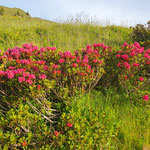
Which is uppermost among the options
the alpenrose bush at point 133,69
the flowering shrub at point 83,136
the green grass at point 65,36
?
the green grass at point 65,36

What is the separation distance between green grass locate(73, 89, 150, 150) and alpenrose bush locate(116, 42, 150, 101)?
11.9 inches

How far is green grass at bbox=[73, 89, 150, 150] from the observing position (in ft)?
7.66

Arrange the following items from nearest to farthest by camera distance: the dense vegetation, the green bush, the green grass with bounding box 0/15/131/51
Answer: the dense vegetation
the green grass with bounding box 0/15/131/51
the green bush

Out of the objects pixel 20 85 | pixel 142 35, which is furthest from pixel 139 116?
pixel 142 35

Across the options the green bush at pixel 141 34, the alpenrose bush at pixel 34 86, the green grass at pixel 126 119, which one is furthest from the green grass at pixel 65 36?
the green grass at pixel 126 119

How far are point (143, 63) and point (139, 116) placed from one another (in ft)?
5.22

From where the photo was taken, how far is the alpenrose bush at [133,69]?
338 cm

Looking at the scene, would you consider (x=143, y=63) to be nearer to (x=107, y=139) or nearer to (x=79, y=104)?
(x=79, y=104)

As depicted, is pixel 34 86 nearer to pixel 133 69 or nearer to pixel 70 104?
pixel 70 104

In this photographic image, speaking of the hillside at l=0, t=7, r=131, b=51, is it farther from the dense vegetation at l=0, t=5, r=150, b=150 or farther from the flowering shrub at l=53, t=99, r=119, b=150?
the flowering shrub at l=53, t=99, r=119, b=150

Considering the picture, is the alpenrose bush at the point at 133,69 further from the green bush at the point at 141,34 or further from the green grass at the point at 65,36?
the green bush at the point at 141,34

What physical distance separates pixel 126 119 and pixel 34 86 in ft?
6.24

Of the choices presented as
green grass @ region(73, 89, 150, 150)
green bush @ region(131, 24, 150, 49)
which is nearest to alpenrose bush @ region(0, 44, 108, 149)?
green grass @ region(73, 89, 150, 150)

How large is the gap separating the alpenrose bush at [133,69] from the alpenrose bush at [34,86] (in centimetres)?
58
